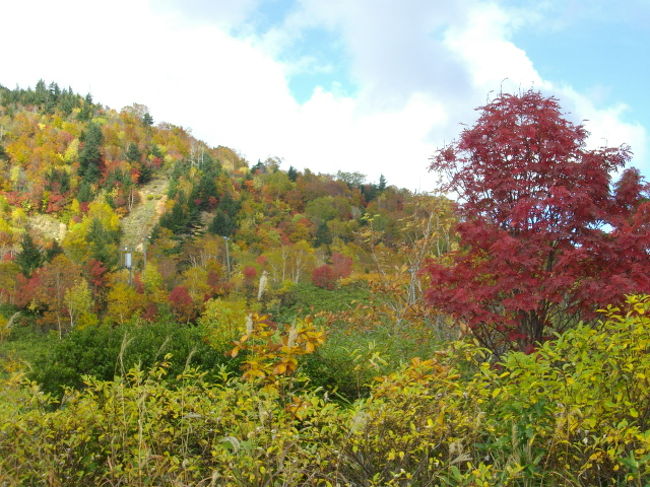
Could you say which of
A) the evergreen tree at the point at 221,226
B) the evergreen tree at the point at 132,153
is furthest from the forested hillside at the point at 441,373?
the evergreen tree at the point at 132,153

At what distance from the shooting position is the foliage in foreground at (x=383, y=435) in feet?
8.32

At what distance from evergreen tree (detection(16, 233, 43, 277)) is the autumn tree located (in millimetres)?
37937

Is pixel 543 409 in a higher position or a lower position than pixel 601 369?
lower

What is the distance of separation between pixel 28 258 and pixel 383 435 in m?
40.6

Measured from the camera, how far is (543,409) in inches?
111

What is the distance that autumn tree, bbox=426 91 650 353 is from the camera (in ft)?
16.4

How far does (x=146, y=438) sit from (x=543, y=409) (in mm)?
2223

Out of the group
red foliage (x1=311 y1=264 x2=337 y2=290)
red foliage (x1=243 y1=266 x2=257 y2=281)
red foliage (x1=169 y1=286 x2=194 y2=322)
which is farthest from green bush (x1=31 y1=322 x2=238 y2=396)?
red foliage (x1=311 y1=264 x2=337 y2=290)

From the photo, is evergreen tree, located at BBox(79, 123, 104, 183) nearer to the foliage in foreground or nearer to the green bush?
the green bush

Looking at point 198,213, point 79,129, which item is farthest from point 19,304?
point 79,129

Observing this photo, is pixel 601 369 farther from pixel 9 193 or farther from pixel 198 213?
pixel 9 193

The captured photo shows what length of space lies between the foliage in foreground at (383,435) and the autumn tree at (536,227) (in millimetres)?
2041

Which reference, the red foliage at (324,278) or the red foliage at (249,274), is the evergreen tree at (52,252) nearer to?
the red foliage at (249,274)

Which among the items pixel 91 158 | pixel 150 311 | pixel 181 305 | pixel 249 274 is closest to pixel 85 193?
pixel 91 158
